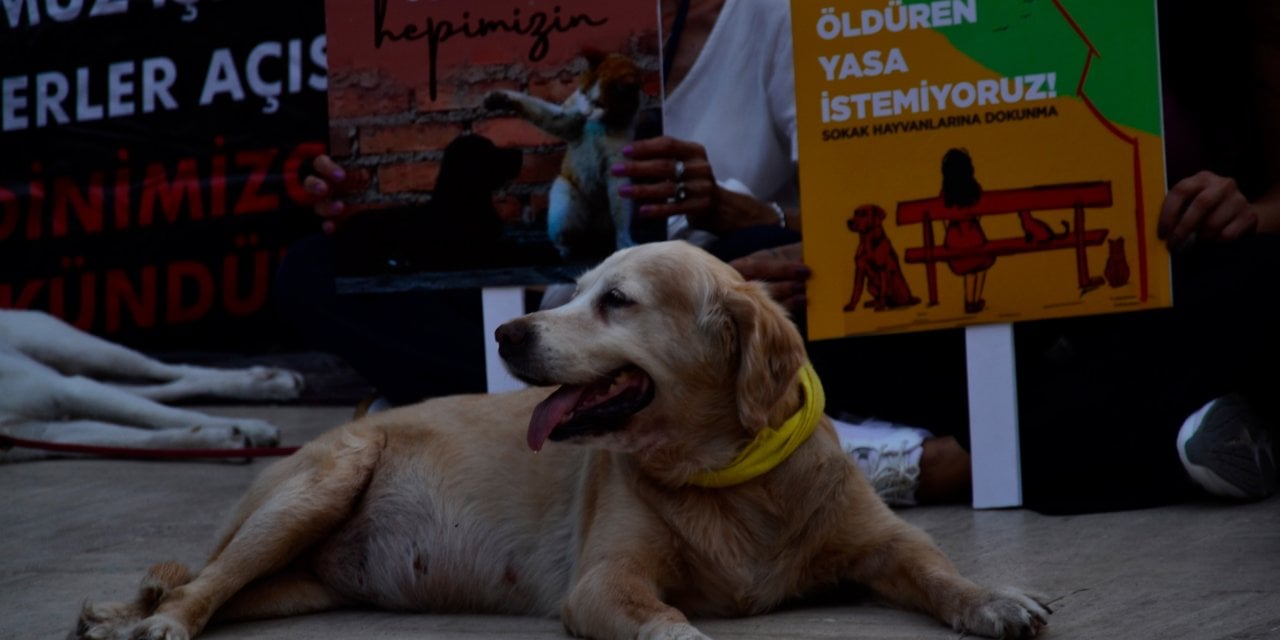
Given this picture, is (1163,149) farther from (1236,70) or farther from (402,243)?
(402,243)

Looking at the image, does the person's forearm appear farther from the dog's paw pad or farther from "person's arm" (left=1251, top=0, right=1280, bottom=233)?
the dog's paw pad

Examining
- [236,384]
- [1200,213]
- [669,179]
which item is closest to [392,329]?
[669,179]

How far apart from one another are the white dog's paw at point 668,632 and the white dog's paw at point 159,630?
1044 millimetres

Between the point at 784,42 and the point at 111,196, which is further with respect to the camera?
the point at 111,196

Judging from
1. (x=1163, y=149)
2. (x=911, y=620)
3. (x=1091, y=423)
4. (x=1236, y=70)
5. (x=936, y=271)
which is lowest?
(x=911, y=620)

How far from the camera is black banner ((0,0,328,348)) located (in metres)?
6.60

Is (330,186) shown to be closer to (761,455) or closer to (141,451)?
(761,455)

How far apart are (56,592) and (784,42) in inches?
109

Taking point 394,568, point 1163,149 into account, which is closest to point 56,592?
point 394,568

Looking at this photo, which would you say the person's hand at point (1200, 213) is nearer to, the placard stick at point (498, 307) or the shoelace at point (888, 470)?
the shoelace at point (888, 470)

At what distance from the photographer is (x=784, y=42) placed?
193 inches

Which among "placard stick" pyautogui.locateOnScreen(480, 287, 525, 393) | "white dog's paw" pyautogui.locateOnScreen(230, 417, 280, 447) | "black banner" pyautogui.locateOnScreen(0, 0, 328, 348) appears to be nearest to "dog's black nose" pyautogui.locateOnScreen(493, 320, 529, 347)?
"placard stick" pyautogui.locateOnScreen(480, 287, 525, 393)

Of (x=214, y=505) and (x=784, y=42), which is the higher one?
(x=784, y=42)

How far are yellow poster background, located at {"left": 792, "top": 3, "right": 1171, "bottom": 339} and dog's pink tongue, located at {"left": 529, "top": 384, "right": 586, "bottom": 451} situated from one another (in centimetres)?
113
